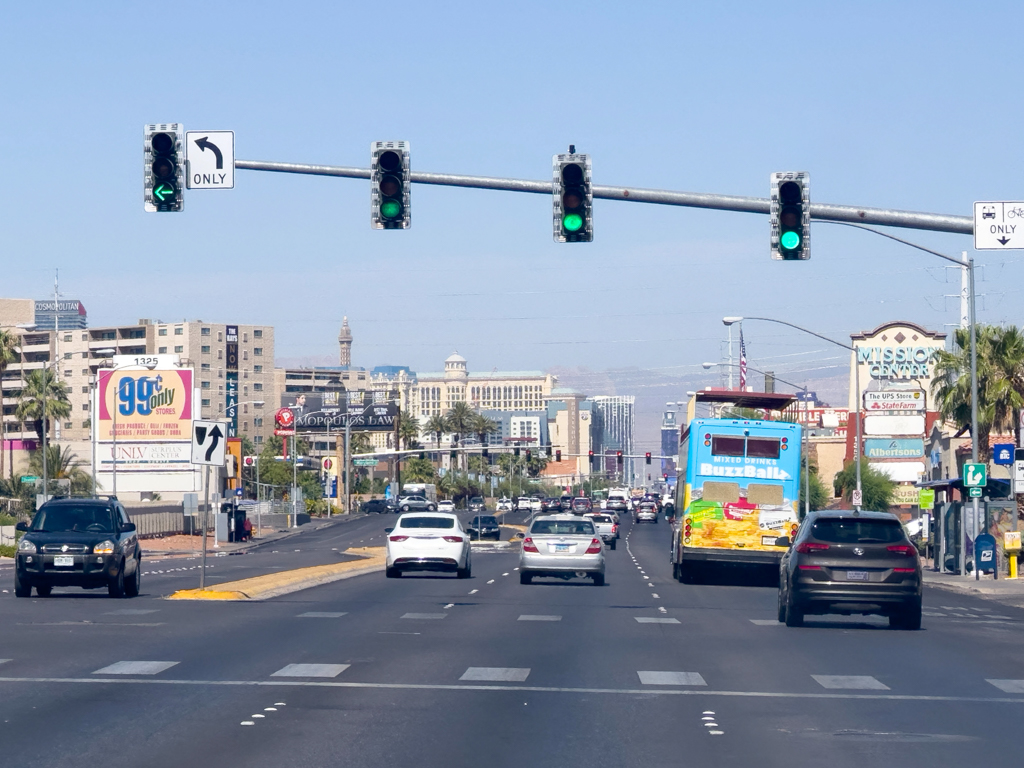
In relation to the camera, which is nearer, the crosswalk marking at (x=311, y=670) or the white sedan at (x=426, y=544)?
the crosswalk marking at (x=311, y=670)

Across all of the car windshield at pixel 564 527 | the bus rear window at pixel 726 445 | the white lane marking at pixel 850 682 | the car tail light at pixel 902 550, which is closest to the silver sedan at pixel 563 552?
the car windshield at pixel 564 527

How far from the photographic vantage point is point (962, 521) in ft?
136

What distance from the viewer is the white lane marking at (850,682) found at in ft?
45.8

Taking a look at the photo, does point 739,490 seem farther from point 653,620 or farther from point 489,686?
point 489,686

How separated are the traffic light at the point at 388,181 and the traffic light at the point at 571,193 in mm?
1957

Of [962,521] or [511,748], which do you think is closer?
[511,748]

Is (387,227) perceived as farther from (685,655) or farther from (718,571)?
(718,571)

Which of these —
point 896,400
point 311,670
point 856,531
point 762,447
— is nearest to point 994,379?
point 762,447

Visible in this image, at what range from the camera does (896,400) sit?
94.9 meters

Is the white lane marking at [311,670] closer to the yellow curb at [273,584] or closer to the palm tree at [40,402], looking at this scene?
the yellow curb at [273,584]

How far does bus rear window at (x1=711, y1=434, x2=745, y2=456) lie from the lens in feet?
112

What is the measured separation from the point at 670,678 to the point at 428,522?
2050 centimetres

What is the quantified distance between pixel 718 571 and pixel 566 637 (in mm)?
18140

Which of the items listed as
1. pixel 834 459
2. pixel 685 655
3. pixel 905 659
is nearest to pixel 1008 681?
pixel 905 659
